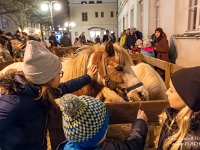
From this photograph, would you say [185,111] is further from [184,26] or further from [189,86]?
[184,26]

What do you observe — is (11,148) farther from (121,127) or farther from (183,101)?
(121,127)

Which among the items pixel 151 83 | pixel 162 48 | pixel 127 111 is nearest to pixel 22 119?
pixel 127 111

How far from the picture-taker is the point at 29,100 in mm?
1390

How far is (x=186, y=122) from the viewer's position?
124cm

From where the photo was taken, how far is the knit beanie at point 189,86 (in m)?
1.15

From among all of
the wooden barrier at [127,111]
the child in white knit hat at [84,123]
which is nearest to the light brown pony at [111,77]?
the wooden barrier at [127,111]

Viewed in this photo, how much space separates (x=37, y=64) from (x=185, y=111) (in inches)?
41.1

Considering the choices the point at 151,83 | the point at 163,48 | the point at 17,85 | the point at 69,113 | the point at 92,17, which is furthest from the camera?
the point at 92,17

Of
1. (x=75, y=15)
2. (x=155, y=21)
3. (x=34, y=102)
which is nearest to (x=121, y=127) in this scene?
(x=34, y=102)

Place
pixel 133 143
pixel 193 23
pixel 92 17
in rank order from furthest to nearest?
pixel 92 17
pixel 193 23
pixel 133 143

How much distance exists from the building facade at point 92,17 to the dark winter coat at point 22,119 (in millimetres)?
40071

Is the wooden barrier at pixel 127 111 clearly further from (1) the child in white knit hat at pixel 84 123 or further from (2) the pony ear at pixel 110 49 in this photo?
(2) the pony ear at pixel 110 49

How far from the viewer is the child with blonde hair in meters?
1.17

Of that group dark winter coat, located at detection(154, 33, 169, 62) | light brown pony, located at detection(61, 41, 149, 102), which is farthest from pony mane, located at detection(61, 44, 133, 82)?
dark winter coat, located at detection(154, 33, 169, 62)
